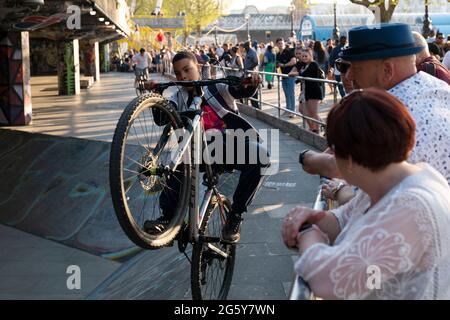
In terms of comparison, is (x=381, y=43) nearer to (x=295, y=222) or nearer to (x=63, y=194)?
(x=295, y=222)

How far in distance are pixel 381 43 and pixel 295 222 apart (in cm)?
97

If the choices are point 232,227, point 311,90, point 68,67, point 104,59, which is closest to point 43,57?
point 104,59

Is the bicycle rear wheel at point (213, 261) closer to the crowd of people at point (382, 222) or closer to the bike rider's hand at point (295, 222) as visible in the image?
the bike rider's hand at point (295, 222)

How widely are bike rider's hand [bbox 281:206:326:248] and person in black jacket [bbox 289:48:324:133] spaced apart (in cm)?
891

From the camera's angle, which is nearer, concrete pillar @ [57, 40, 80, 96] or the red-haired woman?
the red-haired woman

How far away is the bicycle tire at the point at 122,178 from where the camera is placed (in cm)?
276

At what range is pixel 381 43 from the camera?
2.60 metres

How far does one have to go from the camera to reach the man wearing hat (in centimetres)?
254

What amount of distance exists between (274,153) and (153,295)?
5.90 meters

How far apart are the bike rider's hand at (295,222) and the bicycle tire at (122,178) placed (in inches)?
38.1

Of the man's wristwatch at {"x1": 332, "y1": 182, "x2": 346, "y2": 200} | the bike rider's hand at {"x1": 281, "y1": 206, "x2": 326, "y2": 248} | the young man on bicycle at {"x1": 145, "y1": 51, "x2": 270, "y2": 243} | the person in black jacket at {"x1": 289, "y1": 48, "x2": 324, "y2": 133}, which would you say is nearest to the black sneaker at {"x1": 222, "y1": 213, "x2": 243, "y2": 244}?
the young man on bicycle at {"x1": 145, "y1": 51, "x2": 270, "y2": 243}

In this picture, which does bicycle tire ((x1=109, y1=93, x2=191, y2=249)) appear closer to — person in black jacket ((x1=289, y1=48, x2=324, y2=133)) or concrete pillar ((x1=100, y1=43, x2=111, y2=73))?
person in black jacket ((x1=289, y1=48, x2=324, y2=133))
